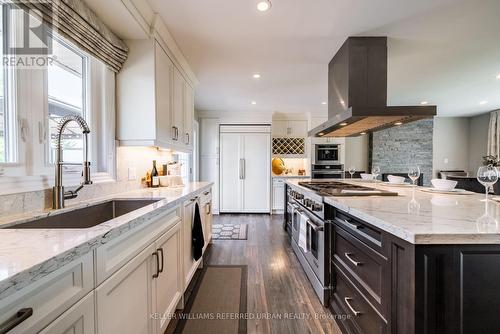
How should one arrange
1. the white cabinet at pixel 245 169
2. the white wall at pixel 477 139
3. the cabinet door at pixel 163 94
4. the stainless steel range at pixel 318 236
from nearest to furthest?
the stainless steel range at pixel 318 236 → the cabinet door at pixel 163 94 → the white cabinet at pixel 245 169 → the white wall at pixel 477 139

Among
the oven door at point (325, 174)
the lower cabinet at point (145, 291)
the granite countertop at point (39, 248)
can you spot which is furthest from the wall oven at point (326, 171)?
the granite countertop at point (39, 248)

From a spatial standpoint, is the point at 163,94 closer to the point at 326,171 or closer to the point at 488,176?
the point at 488,176

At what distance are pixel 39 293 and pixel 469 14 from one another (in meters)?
3.26

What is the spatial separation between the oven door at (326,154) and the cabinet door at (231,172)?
1.85m

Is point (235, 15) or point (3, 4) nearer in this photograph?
point (3, 4)

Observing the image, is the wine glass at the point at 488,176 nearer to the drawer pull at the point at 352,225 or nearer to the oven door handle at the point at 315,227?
the drawer pull at the point at 352,225

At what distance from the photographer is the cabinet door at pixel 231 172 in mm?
5336

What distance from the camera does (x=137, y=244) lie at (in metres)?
1.15

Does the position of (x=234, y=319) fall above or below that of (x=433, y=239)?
below

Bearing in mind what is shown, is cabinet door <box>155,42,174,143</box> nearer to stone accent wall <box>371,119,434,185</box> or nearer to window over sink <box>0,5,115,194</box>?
window over sink <box>0,5,115,194</box>

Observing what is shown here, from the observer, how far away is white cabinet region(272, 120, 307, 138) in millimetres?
5656

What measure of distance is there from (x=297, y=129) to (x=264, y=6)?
3996mm

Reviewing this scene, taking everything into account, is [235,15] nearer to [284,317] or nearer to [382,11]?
[382,11]

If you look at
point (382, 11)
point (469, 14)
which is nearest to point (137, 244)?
point (382, 11)
